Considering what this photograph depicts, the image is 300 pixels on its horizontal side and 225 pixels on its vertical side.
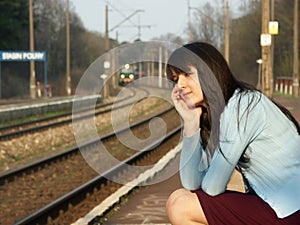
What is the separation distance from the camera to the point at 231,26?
246 feet

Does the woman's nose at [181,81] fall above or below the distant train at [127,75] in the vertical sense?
above

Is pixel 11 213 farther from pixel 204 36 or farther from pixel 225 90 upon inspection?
pixel 204 36

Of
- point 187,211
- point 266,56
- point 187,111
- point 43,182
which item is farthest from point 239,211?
point 266,56

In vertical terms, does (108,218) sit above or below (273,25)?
below

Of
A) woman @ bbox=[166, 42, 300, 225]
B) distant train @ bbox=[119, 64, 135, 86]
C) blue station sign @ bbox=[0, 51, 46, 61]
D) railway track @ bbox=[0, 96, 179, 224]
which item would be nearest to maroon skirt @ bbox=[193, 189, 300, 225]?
woman @ bbox=[166, 42, 300, 225]

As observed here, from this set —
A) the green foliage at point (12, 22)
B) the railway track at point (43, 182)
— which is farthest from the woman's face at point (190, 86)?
the green foliage at point (12, 22)

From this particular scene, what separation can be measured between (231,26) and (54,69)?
1911cm

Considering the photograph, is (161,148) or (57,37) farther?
(57,37)

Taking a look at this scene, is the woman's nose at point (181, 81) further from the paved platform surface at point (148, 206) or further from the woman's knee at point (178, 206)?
the paved platform surface at point (148, 206)

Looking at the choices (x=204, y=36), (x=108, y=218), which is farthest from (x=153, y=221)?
(x=204, y=36)

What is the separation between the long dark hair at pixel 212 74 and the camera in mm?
3906

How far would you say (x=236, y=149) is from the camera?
3.70 metres

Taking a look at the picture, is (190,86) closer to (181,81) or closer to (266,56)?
(181,81)

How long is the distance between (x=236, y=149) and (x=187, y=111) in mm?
603
